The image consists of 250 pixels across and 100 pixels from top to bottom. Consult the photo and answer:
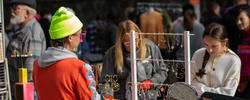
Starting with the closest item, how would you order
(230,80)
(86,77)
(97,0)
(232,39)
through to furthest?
(86,77) < (230,80) < (232,39) < (97,0)

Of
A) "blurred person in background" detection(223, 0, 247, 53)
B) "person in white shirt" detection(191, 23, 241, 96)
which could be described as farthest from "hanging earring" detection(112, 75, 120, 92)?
"blurred person in background" detection(223, 0, 247, 53)

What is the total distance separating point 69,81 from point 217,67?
4.58ft

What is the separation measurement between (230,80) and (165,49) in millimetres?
611

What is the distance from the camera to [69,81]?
215 cm

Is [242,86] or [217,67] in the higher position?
[217,67]

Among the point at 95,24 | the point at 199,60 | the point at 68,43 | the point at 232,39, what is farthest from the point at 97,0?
the point at 68,43

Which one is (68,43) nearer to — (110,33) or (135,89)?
(135,89)

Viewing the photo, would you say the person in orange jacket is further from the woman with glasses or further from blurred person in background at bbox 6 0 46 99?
blurred person in background at bbox 6 0 46 99

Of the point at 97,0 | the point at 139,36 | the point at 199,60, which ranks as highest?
the point at 97,0

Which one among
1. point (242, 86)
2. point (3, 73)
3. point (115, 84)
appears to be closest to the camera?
point (115, 84)

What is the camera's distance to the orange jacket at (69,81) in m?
2.13

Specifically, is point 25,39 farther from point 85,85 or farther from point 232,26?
point 232,26

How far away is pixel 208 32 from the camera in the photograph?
117 inches

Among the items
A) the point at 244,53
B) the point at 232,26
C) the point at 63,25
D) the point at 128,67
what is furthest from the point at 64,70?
the point at 232,26
